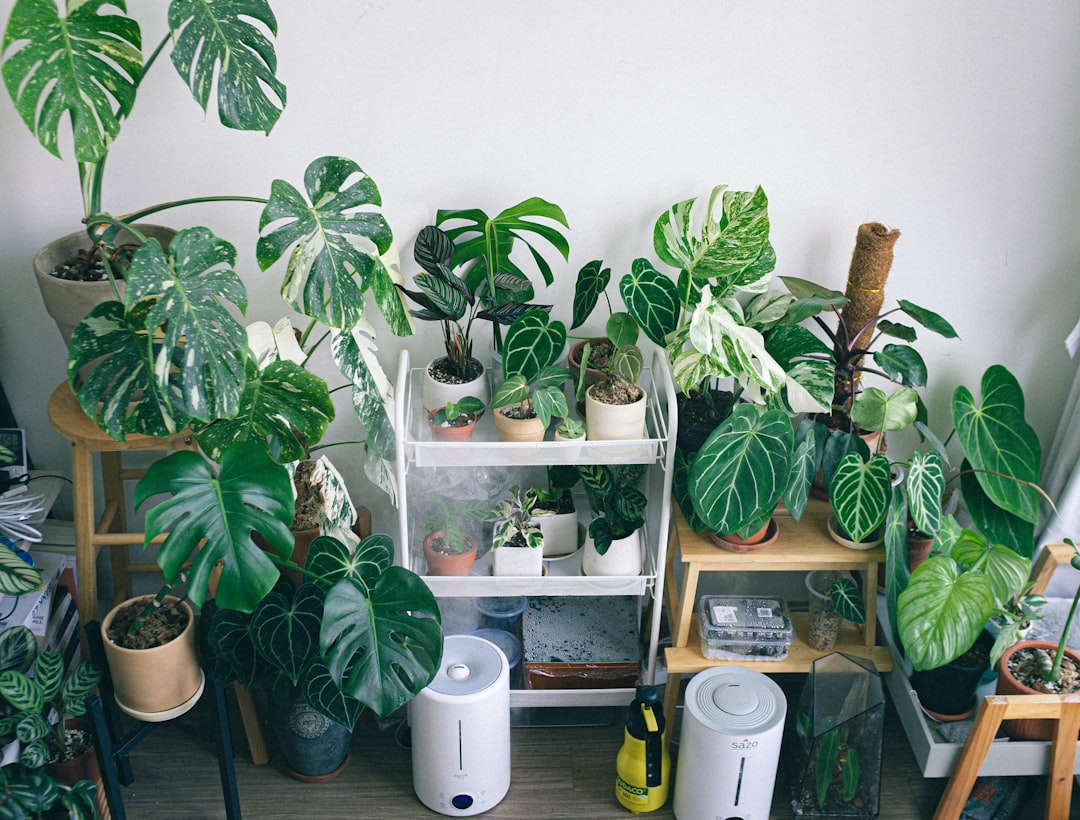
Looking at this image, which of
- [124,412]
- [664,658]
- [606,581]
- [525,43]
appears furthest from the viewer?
[664,658]

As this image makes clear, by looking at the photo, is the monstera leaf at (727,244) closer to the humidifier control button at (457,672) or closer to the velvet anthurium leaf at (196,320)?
the velvet anthurium leaf at (196,320)

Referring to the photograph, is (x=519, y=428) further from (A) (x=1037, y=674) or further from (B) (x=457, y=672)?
(A) (x=1037, y=674)

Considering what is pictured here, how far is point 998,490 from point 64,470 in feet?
7.21

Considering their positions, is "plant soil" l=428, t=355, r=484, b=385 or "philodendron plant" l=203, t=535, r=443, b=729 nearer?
"philodendron plant" l=203, t=535, r=443, b=729

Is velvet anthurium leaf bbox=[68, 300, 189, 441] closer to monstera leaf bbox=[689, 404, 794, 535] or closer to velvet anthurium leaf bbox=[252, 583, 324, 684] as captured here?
velvet anthurium leaf bbox=[252, 583, 324, 684]

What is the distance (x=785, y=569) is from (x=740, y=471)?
0.35 meters

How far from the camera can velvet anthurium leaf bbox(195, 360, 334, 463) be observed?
1719mm

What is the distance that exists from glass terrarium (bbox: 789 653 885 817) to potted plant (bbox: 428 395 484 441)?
35.1 inches

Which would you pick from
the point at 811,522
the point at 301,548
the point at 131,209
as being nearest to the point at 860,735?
the point at 811,522

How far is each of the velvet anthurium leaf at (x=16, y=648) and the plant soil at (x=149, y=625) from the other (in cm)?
15

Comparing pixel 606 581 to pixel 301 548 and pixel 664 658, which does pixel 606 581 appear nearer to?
pixel 664 658

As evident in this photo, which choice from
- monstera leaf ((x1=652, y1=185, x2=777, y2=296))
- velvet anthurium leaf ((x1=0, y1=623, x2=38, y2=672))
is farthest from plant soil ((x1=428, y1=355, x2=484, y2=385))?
velvet anthurium leaf ((x1=0, y1=623, x2=38, y2=672))

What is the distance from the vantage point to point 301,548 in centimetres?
218

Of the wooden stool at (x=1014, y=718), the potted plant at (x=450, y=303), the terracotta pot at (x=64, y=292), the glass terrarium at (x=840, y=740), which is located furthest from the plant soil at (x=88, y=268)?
the wooden stool at (x=1014, y=718)
